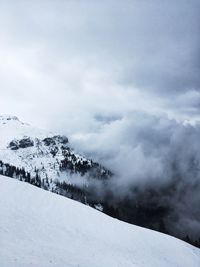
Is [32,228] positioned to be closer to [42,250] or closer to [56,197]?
[42,250]

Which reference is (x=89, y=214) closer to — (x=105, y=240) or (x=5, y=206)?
(x=105, y=240)

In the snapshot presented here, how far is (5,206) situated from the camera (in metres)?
40.0

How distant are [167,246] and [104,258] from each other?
69.6ft

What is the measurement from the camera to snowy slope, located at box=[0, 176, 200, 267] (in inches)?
1090

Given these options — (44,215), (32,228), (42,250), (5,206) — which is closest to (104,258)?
(42,250)

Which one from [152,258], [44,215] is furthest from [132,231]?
[44,215]

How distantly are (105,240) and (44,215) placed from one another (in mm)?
10701

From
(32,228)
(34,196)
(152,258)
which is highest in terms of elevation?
(34,196)

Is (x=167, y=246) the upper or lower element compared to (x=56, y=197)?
lower

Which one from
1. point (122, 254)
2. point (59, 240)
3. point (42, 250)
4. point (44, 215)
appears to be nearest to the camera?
point (42, 250)

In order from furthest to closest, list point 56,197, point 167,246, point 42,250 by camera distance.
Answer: point 56,197 < point 167,246 < point 42,250

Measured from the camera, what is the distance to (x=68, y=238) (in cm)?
3659

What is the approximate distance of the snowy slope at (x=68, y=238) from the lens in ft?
90.8

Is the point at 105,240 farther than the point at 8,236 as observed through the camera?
Yes
